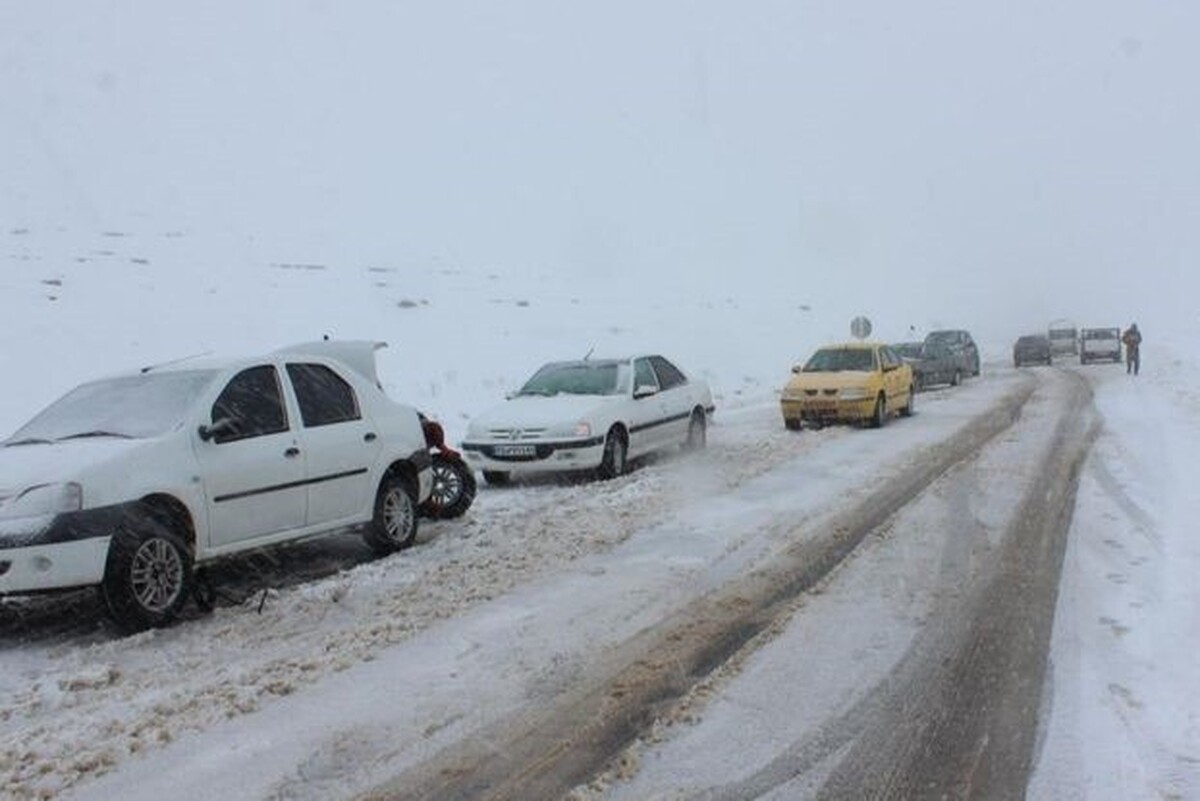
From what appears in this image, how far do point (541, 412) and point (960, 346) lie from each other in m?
21.0

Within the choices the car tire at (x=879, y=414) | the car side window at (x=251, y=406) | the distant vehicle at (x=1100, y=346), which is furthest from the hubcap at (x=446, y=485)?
the distant vehicle at (x=1100, y=346)

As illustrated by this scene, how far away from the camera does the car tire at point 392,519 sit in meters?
8.11

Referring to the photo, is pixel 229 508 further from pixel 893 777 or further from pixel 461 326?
pixel 461 326

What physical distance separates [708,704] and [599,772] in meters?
0.84

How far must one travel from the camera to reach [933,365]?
28.2 meters

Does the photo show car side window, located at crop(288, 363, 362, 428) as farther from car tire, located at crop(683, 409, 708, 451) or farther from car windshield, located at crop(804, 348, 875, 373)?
car windshield, located at crop(804, 348, 875, 373)

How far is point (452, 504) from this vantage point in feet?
32.2

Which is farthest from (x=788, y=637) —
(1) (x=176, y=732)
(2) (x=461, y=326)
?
(2) (x=461, y=326)

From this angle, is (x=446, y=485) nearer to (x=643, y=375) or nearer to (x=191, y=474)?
(x=191, y=474)

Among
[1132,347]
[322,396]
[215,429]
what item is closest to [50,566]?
[215,429]

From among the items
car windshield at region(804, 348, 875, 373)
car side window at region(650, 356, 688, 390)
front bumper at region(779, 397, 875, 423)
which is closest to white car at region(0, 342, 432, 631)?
car side window at region(650, 356, 688, 390)

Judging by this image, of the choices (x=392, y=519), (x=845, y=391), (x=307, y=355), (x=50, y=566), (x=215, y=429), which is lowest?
(x=392, y=519)

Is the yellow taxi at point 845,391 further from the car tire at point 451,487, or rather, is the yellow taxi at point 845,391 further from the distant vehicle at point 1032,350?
the distant vehicle at point 1032,350

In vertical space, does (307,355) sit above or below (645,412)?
above
